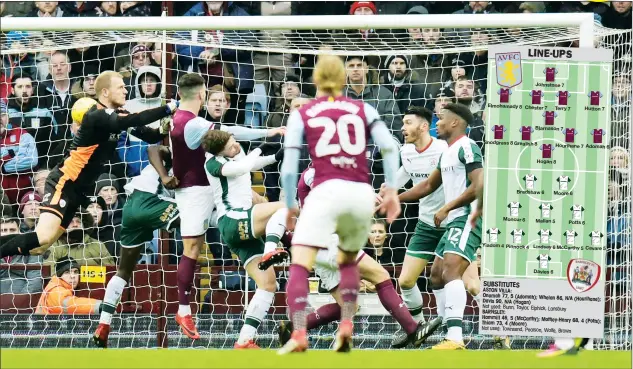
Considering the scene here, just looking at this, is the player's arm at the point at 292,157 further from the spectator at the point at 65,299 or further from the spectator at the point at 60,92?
the spectator at the point at 60,92

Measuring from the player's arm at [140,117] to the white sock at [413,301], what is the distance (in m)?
2.67

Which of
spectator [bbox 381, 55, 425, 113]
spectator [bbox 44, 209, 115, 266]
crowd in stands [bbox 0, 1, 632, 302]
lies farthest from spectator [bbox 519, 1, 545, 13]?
spectator [bbox 44, 209, 115, 266]

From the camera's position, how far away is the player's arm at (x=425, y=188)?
1102 centimetres

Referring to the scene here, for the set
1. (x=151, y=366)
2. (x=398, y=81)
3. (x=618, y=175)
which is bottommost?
(x=151, y=366)

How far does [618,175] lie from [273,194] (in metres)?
3.64

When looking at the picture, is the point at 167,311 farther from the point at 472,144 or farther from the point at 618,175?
the point at 618,175

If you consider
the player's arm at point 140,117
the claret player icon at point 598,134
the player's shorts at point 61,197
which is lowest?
the player's shorts at point 61,197

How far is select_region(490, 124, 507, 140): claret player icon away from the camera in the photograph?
9922mm

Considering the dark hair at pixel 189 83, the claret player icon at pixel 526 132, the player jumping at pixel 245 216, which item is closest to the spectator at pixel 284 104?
the dark hair at pixel 189 83

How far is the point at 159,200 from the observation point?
1157 centimetres

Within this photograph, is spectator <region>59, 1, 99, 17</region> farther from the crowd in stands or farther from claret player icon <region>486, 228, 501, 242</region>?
claret player icon <region>486, 228, 501, 242</region>

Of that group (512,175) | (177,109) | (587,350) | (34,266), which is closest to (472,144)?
(512,175)

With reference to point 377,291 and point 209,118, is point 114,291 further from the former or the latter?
point 377,291

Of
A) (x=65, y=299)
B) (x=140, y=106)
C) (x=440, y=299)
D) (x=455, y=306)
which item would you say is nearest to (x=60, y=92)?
(x=140, y=106)
